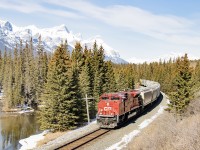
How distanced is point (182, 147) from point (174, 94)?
101 feet

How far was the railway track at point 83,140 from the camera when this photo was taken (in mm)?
24414

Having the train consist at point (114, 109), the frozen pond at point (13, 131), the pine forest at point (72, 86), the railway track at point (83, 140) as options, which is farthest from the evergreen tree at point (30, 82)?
the railway track at point (83, 140)

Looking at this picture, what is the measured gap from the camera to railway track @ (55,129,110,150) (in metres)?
24.4

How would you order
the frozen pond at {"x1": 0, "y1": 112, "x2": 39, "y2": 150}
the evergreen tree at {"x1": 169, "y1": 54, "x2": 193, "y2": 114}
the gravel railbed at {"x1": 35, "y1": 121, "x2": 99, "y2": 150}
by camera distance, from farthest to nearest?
the frozen pond at {"x1": 0, "y1": 112, "x2": 39, "y2": 150}, the evergreen tree at {"x1": 169, "y1": 54, "x2": 193, "y2": 114}, the gravel railbed at {"x1": 35, "y1": 121, "x2": 99, "y2": 150}

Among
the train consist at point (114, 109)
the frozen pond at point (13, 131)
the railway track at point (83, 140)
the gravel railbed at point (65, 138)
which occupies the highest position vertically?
the train consist at point (114, 109)

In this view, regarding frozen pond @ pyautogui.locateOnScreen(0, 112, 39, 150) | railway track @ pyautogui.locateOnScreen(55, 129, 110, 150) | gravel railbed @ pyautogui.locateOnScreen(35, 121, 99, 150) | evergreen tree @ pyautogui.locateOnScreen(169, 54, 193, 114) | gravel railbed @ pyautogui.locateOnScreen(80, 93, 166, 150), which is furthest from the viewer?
frozen pond @ pyautogui.locateOnScreen(0, 112, 39, 150)

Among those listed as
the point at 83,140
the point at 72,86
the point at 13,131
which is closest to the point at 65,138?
the point at 83,140

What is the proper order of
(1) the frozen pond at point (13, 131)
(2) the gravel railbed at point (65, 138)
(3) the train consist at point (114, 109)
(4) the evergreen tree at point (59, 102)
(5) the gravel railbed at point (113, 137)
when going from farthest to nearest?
(1) the frozen pond at point (13, 131) → (4) the evergreen tree at point (59, 102) → (3) the train consist at point (114, 109) → (2) the gravel railbed at point (65, 138) → (5) the gravel railbed at point (113, 137)

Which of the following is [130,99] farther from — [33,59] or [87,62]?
[33,59]

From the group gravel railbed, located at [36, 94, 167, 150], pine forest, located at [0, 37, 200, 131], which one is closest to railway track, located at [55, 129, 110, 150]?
gravel railbed, located at [36, 94, 167, 150]

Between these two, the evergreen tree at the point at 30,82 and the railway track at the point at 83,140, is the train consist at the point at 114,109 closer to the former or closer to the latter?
the railway track at the point at 83,140

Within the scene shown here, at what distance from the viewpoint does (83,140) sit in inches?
1062

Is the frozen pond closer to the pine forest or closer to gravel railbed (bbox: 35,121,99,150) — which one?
the pine forest

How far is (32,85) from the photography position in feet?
317
